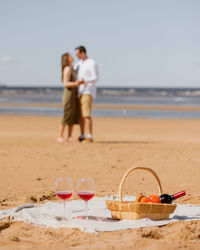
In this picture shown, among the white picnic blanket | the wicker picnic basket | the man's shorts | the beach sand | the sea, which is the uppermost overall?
the man's shorts

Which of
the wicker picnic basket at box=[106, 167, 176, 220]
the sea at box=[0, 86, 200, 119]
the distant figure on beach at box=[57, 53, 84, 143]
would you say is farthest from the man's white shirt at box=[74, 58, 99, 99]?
the sea at box=[0, 86, 200, 119]

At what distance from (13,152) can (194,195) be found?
4377mm

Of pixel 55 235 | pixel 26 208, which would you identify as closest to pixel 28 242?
pixel 55 235


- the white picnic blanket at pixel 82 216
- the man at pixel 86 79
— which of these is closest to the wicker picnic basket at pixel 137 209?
the white picnic blanket at pixel 82 216

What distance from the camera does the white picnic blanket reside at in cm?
477

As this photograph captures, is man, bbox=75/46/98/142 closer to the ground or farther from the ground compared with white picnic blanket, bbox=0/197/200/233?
farther from the ground

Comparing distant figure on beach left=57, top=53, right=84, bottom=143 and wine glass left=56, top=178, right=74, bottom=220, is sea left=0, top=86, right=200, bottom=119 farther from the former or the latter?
wine glass left=56, top=178, right=74, bottom=220

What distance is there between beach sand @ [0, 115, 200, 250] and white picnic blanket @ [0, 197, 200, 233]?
0.36 feet

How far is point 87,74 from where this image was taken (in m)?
10.6

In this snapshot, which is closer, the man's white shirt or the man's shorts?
the man's white shirt

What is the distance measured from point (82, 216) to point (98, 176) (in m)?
2.85

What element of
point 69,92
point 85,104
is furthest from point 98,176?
point 69,92

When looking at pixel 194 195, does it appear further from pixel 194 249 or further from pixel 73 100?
pixel 73 100

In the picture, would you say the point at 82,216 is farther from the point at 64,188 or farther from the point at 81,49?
the point at 81,49
